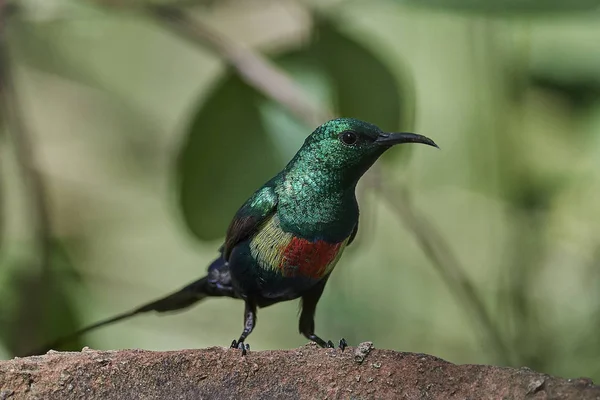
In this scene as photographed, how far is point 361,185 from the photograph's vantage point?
130 inches

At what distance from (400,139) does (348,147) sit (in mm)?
155

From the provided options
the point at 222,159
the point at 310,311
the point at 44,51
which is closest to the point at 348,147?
the point at 310,311

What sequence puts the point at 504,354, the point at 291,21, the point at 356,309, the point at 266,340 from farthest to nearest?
the point at 291,21, the point at 266,340, the point at 356,309, the point at 504,354

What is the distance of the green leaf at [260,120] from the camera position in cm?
313

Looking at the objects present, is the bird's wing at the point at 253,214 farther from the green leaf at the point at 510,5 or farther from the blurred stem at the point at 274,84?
the green leaf at the point at 510,5

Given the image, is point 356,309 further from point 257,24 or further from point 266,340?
point 257,24

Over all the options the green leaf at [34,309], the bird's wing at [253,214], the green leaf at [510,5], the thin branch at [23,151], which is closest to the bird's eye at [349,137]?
the bird's wing at [253,214]

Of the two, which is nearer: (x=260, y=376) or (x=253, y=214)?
(x=260, y=376)

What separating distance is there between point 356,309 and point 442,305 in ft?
3.32

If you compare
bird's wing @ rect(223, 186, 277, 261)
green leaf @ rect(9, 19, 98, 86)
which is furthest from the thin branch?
bird's wing @ rect(223, 186, 277, 261)

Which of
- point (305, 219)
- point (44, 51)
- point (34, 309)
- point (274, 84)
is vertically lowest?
point (34, 309)

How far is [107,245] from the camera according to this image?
16.4 feet

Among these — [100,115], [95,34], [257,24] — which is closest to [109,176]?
[100,115]

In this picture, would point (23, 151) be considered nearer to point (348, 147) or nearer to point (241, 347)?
point (348, 147)
